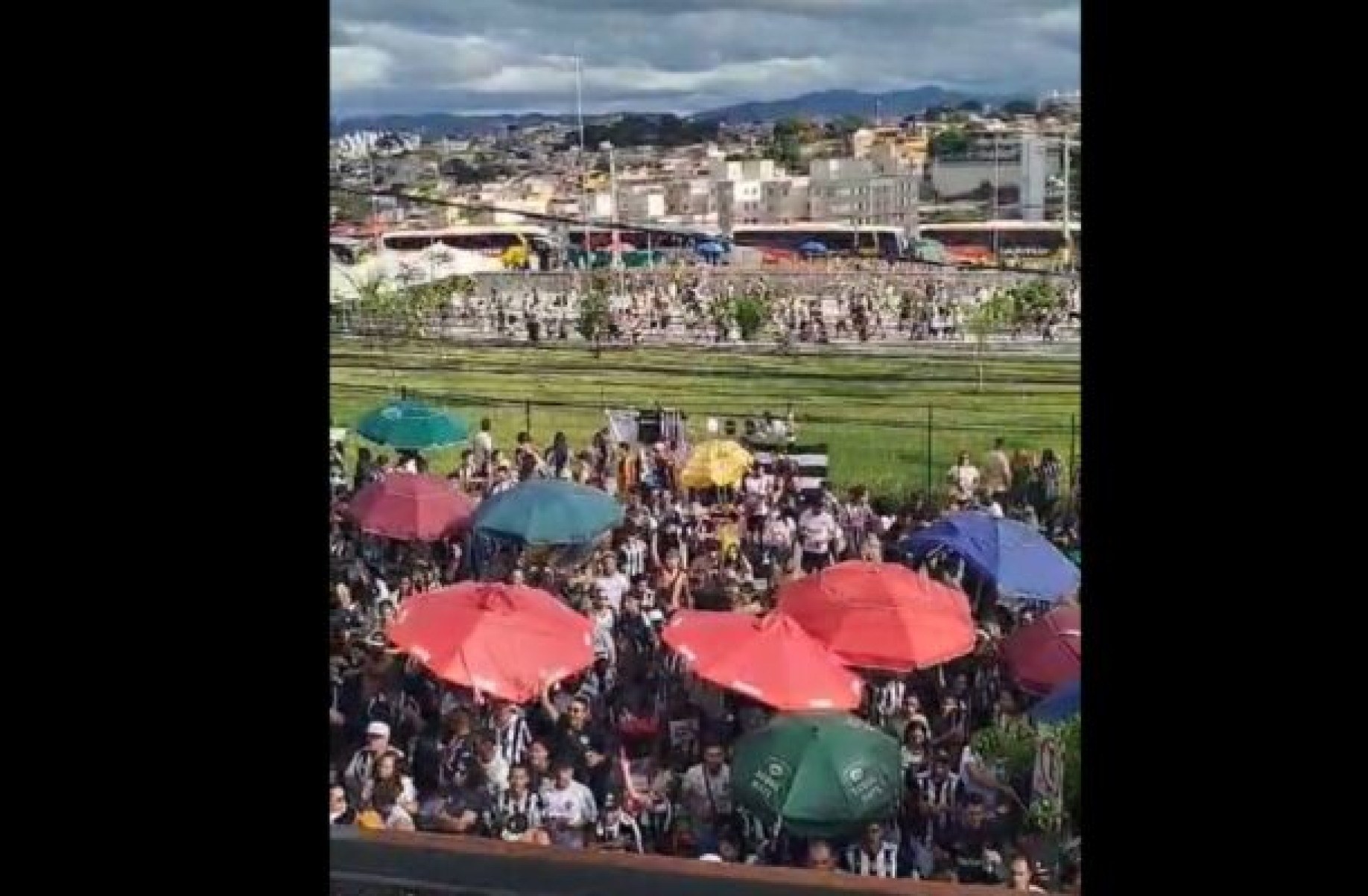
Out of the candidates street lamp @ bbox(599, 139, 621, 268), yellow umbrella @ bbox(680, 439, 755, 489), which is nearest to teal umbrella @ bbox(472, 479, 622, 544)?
yellow umbrella @ bbox(680, 439, 755, 489)

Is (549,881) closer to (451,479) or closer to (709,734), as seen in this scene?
(709,734)

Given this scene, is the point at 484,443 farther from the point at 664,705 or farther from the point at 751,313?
the point at 664,705

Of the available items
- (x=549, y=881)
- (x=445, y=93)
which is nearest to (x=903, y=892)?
(x=549, y=881)

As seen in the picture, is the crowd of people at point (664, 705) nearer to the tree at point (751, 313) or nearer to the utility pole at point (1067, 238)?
the tree at point (751, 313)

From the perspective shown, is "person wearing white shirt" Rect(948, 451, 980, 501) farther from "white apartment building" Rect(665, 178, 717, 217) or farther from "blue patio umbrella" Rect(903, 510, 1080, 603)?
"white apartment building" Rect(665, 178, 717, 217)

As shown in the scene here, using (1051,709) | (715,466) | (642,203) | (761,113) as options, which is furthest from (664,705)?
(761,113)

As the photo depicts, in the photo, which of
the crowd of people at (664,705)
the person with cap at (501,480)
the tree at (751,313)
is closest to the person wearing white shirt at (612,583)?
the crowd of people at (664,705)
